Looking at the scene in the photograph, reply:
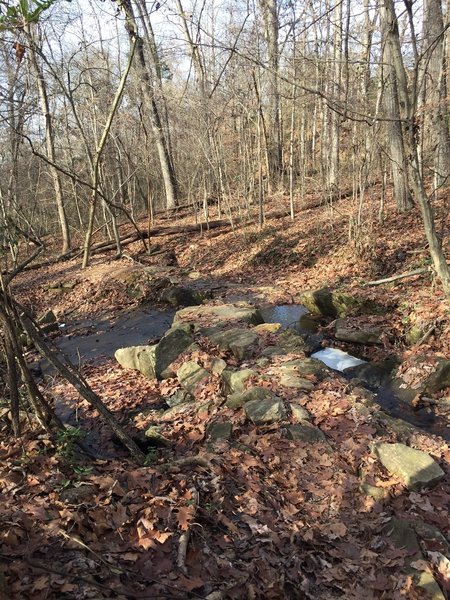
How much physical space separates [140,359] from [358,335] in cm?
398

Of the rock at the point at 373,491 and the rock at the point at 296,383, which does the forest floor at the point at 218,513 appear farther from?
the rock at the point at 296,383

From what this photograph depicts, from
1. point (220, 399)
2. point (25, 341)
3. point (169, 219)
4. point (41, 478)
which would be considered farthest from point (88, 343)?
point (169, 219)

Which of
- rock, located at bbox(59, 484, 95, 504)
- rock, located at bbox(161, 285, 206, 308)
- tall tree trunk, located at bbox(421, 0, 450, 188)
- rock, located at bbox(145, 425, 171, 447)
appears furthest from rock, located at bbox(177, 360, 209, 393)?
tall tree trunk, located at bbox(421, 0, 450, 188)

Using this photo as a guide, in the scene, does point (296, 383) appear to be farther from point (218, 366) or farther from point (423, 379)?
point (423, 379)

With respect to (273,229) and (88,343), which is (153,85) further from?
(88,343)

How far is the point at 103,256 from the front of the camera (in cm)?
1481

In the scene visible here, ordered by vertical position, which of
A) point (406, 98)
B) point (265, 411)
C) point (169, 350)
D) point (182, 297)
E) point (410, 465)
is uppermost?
point (406, 98)

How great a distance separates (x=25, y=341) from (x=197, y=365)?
461cm

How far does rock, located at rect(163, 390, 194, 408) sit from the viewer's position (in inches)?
239

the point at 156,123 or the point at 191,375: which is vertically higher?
the point at 156,123

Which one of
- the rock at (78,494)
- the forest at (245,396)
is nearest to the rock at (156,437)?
the forest at (245,396)

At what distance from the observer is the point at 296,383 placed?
555 centimetres

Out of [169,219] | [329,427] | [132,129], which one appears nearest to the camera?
[329,427]

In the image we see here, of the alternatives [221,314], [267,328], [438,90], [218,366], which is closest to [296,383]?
[218,366]
